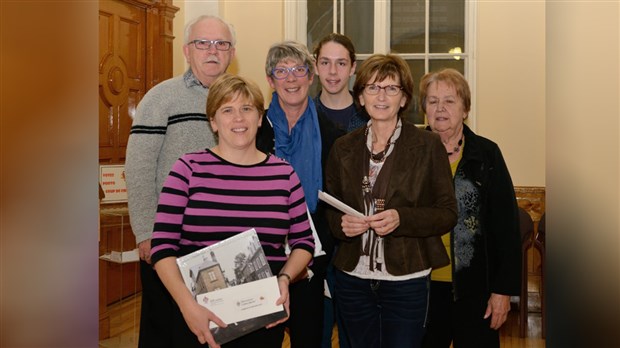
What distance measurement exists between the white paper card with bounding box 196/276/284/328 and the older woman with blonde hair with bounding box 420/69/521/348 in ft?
2.76

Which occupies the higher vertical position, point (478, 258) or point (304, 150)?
point (304, 150)

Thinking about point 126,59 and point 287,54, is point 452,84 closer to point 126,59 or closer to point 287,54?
point 287,54

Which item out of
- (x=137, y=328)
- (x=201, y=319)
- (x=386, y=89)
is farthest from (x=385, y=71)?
(x=137, y=328)

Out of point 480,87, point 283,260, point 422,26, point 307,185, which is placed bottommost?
point 283,260

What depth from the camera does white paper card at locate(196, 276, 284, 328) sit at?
1690 mm

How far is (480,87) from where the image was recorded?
6172 mm

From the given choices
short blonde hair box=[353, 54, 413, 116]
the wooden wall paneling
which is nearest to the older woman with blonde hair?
short blonde hair box=[353, 54, 413, 116]

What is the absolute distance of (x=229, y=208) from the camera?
5.85 ft

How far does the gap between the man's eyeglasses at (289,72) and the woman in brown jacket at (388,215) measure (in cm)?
28

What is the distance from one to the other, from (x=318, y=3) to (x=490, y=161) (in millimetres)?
4644

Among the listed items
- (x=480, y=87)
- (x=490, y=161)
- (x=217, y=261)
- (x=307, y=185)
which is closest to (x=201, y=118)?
(x=307, y=185)

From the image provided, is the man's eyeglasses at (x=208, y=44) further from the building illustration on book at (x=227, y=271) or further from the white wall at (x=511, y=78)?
the white wall at (x=511, y=78)

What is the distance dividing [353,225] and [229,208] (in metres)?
0.43
